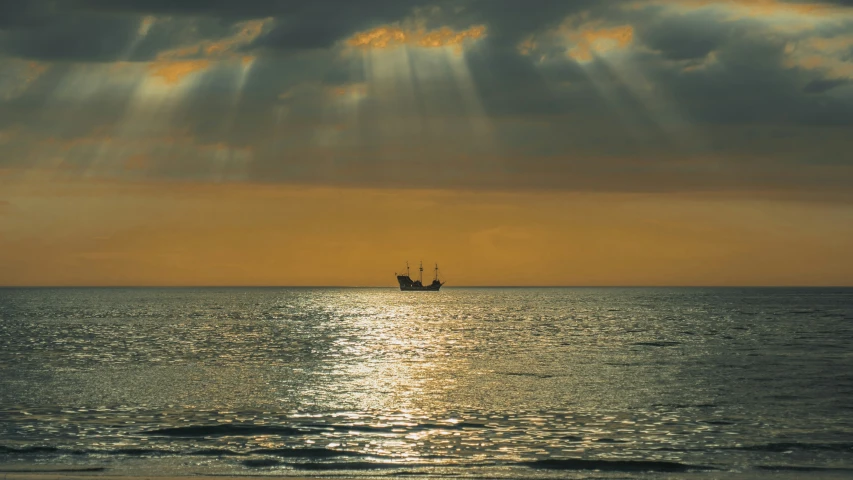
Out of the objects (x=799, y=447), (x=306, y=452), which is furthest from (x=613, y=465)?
(x=306, y=452)

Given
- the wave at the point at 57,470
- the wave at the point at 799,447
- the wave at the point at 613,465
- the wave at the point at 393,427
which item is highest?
the wave at the point at 57,470

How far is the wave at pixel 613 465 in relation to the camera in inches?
1133

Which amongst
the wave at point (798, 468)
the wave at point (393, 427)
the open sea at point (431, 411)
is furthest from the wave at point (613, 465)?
the wave at point (393, 427)

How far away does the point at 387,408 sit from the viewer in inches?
1641

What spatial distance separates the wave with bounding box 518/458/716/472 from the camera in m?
Answer: 28.8

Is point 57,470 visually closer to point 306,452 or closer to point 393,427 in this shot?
point 306,452

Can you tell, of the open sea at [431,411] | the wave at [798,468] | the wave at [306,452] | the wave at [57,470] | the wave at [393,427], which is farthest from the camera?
the wave at [393,427]

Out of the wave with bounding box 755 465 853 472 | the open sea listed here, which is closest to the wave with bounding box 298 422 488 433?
the open sea

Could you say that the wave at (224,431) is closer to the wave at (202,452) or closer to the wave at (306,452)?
the wave at (202,452)

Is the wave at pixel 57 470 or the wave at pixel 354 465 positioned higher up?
the wave at pixel 57 470

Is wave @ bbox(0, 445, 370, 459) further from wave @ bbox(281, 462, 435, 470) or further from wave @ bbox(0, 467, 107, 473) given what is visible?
wave @ bbox(0, 467, 107, 473)

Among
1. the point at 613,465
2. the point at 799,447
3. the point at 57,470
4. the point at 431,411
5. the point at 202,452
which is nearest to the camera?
the point at 57,470

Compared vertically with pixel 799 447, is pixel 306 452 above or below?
above

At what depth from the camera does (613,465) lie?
96.1 feet
